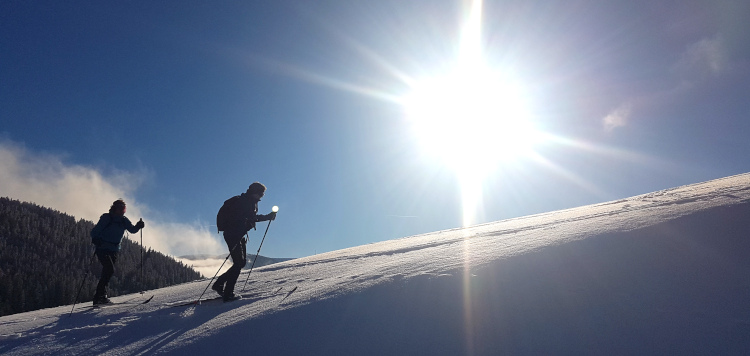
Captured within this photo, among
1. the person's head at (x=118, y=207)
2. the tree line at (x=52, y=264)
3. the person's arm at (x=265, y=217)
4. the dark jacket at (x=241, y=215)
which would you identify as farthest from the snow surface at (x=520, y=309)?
the tree line at (x=52, y=264)

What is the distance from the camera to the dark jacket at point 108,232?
862cm

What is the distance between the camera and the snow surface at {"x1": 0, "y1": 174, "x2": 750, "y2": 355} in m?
3.17

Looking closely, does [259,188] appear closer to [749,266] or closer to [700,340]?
[700,340]

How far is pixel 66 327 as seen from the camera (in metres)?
5.89

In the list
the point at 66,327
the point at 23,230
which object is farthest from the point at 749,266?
the point at 23,230

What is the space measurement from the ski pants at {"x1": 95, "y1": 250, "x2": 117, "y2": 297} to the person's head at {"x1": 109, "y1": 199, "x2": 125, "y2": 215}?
98cm

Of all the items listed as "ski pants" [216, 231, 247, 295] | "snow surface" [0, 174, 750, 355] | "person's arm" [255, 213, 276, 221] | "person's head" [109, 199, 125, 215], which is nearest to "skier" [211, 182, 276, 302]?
"ski pants" [216, 231, 247, 295]

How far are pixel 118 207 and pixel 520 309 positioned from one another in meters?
9.42

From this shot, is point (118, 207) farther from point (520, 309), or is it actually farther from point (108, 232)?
point (520, 309)

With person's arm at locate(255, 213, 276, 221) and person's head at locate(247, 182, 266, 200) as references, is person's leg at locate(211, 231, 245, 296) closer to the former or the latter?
person's arm at locate(255, 213, 276, 221)

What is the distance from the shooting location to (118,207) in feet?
29.0

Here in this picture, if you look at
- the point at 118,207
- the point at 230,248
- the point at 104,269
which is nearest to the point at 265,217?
the point at 230,248

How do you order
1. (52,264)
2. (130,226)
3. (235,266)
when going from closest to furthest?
1. (235,266)
2. (130,226)
3. (52,264)

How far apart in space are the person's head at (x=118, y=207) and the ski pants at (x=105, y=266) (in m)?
0.98
